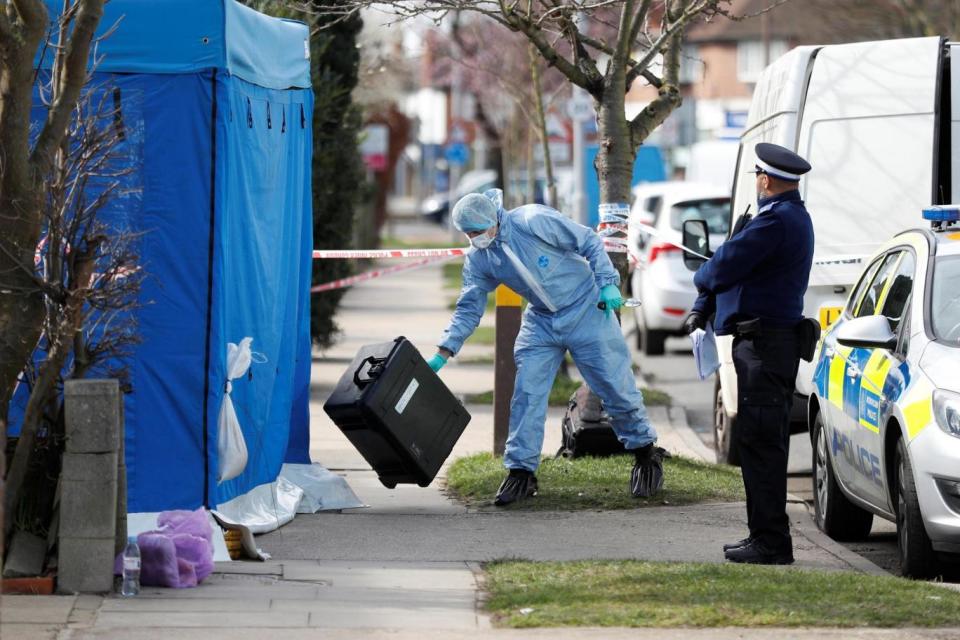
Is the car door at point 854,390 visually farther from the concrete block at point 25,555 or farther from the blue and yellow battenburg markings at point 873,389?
the concrete block at point 25,555

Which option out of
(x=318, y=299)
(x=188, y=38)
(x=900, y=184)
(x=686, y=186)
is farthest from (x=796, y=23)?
(x=188, y=38)

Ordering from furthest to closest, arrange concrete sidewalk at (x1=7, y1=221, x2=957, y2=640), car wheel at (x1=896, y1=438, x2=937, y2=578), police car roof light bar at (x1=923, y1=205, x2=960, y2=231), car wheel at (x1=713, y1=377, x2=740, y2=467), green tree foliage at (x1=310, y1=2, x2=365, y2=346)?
green tree foliage at (x1=310, y1=2, x2=365, y2=346)
car wheel at (x1=713, y1=377, x2=740, y2=467)
police car roof light bar at (x1=923, y1=205, x2=960, y2=231)
car wheel at (x1=896, y1=438, x2=937, y2=578)
concrete sidewalk at (x1=7, y1=221, x2=957, y2=640)

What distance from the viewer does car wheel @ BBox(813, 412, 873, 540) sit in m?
8.64

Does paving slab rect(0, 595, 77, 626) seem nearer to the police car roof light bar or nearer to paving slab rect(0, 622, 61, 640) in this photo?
paving slab rect(0, 622, 61, 640)

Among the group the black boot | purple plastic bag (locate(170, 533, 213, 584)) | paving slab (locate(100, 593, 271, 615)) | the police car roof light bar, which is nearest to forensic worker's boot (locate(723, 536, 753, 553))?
the black boot

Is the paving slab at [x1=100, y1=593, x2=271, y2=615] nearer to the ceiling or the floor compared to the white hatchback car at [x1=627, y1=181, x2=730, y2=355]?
nearer to the floor

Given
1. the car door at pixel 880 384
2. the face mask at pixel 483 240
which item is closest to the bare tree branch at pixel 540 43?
the face mask at pixel 483 240

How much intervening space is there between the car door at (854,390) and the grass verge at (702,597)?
3.14 ft

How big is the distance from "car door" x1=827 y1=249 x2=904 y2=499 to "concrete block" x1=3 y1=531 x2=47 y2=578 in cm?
355

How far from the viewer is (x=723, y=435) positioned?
11.6m

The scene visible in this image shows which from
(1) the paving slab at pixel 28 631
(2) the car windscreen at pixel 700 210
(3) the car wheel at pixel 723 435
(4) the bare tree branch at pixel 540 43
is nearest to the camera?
(1) the paving slab at pixel 28 631

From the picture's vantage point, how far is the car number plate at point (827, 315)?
1039 cm

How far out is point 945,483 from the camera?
276 inches

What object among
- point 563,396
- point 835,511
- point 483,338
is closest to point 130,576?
point 835,511
